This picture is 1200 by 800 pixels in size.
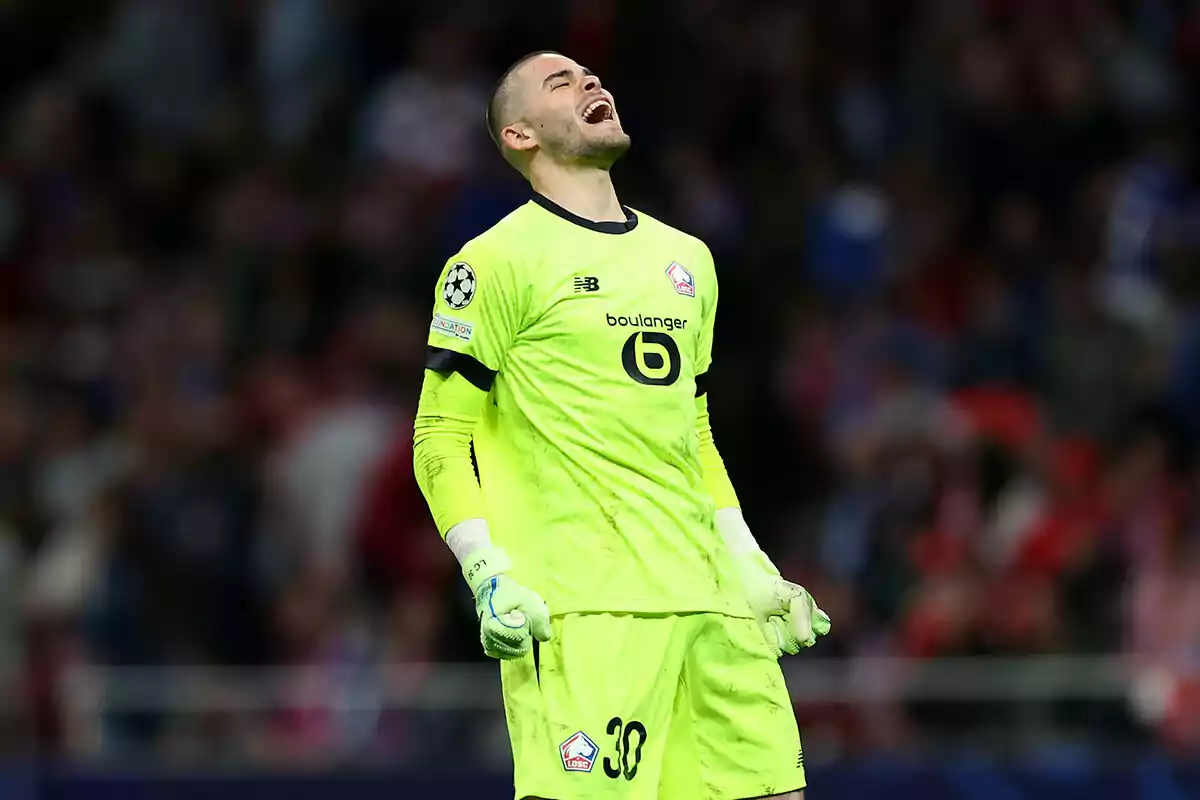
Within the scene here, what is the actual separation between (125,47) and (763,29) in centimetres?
403

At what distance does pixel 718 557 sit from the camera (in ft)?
20.8

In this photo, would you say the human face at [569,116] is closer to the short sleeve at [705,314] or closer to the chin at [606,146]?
the chin at [606,146]

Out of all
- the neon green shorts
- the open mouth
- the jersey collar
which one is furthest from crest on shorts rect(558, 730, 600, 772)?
the open mouth

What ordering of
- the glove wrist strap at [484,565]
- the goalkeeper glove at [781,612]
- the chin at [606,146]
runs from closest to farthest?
the glove wrist strap at [484,565] → the goalkeeper glove at [781,612] → the chin at [606,146]

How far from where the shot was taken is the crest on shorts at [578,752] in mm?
5926

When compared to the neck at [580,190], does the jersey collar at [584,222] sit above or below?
below

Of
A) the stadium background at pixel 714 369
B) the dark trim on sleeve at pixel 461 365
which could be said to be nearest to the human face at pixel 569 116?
the dark trim on sleeve at pixel 461 365

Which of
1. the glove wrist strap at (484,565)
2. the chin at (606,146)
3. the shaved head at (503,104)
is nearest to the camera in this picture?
the glove wrist strap at (484,565)

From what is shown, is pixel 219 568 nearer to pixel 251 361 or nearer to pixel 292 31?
pixel 251 361

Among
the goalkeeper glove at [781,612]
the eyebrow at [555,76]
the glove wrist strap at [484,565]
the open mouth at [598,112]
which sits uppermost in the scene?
the eyebrow at [555,76]

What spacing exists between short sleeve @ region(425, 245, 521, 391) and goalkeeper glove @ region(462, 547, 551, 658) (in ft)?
1.85

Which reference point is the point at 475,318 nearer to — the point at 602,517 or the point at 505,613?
the point at 602,517

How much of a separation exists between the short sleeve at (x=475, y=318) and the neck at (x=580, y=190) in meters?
0.36

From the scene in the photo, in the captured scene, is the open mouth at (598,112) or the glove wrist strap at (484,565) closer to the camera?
the glove wrist strap at (484,565)
